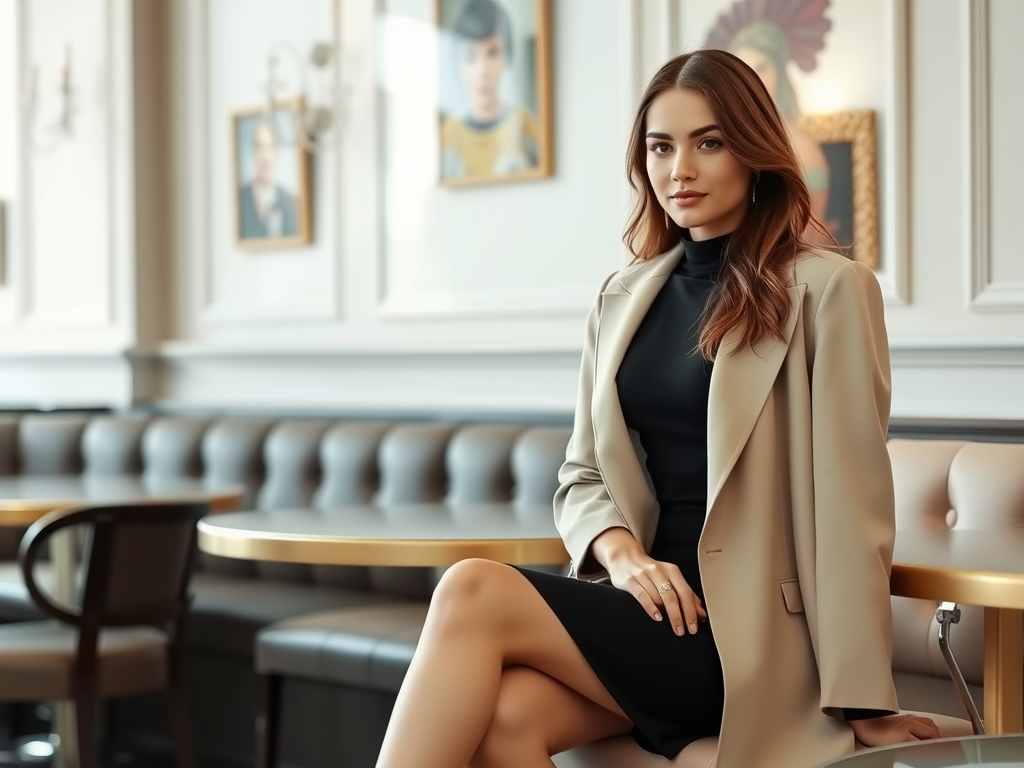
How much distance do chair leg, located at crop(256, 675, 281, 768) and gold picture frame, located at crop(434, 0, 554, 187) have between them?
1570 millimetres

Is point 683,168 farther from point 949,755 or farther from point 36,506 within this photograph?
point 36,506

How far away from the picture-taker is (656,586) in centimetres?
185

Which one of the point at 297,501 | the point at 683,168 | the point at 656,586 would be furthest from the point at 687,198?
the point at 297,501

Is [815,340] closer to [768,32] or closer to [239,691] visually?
[768,32]

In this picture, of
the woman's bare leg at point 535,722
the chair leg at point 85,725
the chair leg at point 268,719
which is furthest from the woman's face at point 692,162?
the chair leg at point 85,725

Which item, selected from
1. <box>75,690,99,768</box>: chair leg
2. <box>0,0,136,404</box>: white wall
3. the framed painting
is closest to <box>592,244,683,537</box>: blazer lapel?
the framed painting

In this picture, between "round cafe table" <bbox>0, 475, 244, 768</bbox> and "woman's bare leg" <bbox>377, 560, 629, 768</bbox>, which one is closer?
"woman's bare leg" <bbox>377, 560, 629, 768</bbox>

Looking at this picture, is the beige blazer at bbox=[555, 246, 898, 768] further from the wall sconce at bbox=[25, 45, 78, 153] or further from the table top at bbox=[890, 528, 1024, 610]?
the wall sconce at bbox=[25, 45, 78, 153]

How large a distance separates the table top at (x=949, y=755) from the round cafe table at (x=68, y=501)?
6.93ft

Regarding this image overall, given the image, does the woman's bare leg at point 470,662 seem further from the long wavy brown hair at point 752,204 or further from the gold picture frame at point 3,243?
the gold picture frame at point 3,243

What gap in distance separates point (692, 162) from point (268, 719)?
1816 millimetres

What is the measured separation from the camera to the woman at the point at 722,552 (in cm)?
173

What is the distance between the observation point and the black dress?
180 cm

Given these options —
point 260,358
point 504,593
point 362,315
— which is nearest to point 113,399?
point 260,358
